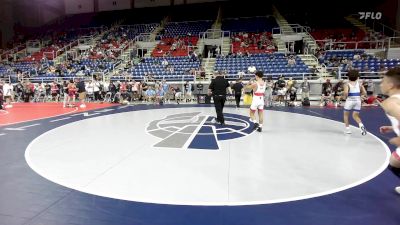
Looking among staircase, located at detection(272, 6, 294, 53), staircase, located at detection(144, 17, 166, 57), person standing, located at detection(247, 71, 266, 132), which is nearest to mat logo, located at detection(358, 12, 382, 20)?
staircase, located at detection(272, 6, 294, 53)

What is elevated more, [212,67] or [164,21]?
[164,21]

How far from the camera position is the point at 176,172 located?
4.56 metres

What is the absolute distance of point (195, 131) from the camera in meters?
7.83

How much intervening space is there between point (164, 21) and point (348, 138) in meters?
29.1

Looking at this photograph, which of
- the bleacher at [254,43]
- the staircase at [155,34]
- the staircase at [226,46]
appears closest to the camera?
the bleacher at [254,43]

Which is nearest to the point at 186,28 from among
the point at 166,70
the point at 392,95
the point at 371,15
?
the point at 166,70

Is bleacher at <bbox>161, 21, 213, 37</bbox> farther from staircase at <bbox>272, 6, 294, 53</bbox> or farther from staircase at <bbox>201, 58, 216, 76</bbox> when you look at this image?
staircase at <bbox>272, 6, 294, 53</bbox>

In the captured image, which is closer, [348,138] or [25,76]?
[348,138]

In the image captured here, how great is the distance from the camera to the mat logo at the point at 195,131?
6461 millimetres

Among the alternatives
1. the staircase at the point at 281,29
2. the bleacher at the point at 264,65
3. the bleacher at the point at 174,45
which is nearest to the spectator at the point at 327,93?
the bleacher at the point at 264,65

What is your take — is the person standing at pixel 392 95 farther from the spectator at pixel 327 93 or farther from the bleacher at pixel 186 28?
the bleacher at pixel 186 28

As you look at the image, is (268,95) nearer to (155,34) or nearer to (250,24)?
(250,24)

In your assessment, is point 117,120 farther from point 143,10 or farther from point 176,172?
point 143,10

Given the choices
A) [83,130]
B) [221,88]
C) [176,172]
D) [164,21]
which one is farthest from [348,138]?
[164,21]
